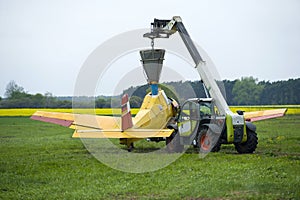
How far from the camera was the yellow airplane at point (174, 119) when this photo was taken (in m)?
15.3

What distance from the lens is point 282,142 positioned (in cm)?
1880

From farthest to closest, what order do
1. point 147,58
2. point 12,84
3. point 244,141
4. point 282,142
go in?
A: point 12,84, point 282,142, point 147,58, point 244,141

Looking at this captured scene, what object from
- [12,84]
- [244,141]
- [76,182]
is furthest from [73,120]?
[12,84]

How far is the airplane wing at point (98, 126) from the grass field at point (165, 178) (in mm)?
886

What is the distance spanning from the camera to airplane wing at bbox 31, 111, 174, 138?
1511 cm

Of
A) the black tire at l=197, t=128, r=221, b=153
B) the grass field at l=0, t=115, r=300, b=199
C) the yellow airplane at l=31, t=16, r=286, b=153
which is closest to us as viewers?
the grass field at l=0, t=115, r=300, b=199

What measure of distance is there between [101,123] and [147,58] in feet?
10.1

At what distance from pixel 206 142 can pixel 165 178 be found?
15.5 feet

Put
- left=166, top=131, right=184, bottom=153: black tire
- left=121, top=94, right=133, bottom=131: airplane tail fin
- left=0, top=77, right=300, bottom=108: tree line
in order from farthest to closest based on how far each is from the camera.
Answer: left=0, top=77, right=300, bottom=108: tree line → left=166, top=131, right=184, bottom=153: black tire → left=121, top=94, right=133, bottom=131: airplane tail fin

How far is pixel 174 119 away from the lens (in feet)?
59.7

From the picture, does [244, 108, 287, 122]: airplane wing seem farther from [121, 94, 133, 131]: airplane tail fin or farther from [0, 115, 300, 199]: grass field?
[121, 94, 133, 131]: airplane tail fin

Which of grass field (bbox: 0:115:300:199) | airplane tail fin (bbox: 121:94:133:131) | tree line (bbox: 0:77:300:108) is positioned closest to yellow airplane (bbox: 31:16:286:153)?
airplane tail fin (bbox: 121:94:133:131)

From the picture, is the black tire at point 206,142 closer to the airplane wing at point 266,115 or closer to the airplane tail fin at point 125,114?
the airplane tail fin at point 125,114

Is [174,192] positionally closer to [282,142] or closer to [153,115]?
[153,115]
